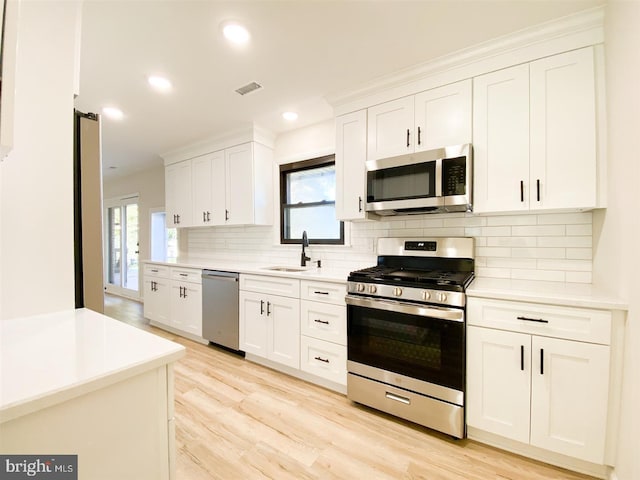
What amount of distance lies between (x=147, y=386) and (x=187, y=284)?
10.0 ft

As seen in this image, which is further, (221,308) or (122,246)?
(122,246)

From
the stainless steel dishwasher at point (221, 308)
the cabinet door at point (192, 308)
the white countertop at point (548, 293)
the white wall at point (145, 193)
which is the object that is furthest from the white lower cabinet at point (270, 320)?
the white wall at point (145, 193)

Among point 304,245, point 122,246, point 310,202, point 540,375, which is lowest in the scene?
point 540,375

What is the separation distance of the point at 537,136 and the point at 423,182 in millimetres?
734

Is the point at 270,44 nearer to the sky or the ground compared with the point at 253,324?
nearer to the sky

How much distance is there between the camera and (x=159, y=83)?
7.84ft

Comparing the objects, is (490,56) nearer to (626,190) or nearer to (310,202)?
(626,190)

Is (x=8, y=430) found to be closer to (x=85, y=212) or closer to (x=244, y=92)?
(x=85, y=212)

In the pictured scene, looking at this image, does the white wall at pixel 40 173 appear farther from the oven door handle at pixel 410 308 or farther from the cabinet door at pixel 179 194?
the cabinet door at pixel 179 194

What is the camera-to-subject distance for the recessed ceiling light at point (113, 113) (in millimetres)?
2871

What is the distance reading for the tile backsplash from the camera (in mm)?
1942

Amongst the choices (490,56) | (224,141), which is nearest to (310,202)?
(224,141)

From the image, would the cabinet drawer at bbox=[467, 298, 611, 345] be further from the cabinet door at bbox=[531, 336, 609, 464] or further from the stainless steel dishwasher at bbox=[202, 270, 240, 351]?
the stainless steel dishwasher at bbox=[202, 270, 240, 351]

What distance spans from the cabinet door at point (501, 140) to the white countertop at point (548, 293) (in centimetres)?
52
